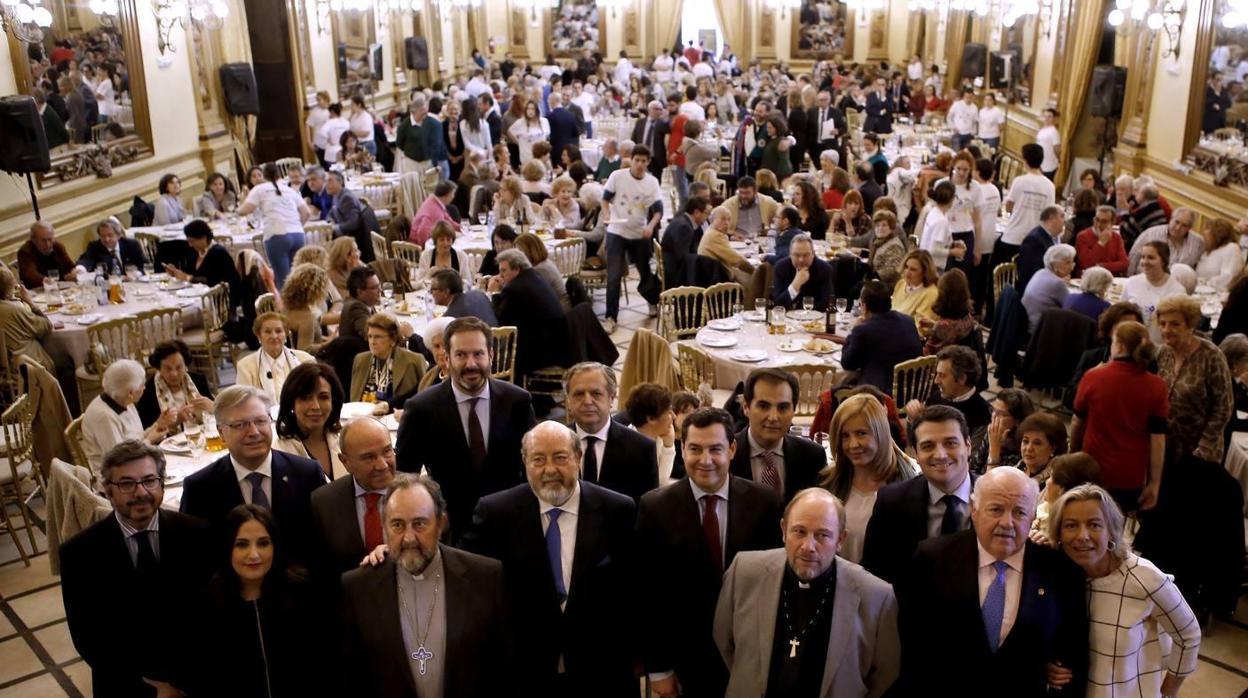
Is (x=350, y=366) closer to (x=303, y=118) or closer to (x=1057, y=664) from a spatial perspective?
(x=1057, y=664)

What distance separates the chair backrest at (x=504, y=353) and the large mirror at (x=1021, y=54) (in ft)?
38.3

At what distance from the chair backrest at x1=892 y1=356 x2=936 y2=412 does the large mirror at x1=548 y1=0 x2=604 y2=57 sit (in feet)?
68.5

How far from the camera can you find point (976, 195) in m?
9.01

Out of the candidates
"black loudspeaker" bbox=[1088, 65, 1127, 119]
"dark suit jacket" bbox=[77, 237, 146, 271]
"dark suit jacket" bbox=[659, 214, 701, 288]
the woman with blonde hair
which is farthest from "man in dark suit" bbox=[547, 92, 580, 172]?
the woman with blonde hair

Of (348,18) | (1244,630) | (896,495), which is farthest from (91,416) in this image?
(348,18)

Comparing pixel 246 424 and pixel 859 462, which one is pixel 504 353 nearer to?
pixel 246 424

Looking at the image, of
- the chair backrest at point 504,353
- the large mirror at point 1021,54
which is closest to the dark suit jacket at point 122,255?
the chair backrest at point 504,353

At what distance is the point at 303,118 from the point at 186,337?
23.6 feet

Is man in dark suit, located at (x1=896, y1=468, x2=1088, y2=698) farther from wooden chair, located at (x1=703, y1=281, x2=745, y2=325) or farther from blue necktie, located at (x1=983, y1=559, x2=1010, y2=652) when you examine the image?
wooden chair, located at (x1=703, y1=281, x2=745, y2=325)

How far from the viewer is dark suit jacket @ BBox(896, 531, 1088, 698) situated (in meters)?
2.98

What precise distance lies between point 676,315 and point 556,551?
4225mm

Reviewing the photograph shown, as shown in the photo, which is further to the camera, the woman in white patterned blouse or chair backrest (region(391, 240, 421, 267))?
chair backrest (region(391, 240, 421, 267))

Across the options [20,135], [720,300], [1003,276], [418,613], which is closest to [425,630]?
[418,613]

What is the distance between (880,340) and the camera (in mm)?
5832
